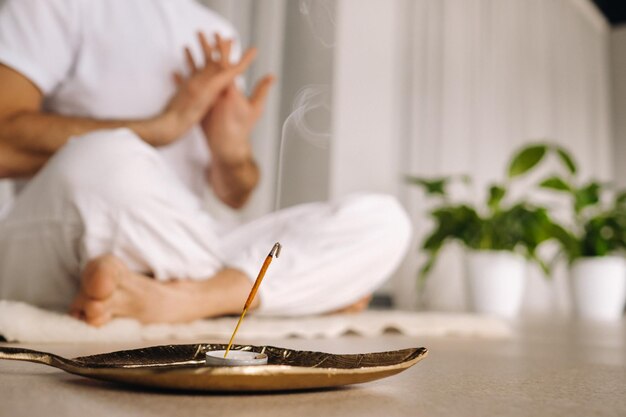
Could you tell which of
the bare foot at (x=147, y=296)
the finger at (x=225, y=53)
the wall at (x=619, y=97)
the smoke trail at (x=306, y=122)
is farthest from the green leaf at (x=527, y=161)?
the wall at (x=619, y=97)

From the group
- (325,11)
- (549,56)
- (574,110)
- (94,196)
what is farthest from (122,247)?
(574,110)

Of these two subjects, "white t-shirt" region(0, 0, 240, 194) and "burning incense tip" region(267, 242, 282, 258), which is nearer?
"burning incense tip" region(267, 242, 282, 258)

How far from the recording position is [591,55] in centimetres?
457

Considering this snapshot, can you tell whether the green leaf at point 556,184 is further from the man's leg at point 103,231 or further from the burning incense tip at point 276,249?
the burning incense tip at point 276,249

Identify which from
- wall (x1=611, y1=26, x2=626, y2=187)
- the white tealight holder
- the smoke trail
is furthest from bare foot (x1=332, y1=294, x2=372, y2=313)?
wall (x1=611, y1=26, x2=626, y2=187)

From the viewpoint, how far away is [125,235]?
0.93m

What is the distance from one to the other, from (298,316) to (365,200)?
267 millimetres

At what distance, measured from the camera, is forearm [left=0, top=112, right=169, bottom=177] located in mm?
1023

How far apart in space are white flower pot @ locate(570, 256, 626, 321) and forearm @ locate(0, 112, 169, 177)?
196 centimetres

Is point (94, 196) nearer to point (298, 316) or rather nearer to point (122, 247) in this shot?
point (122, 247)

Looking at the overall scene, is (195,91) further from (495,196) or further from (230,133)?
(495,196)

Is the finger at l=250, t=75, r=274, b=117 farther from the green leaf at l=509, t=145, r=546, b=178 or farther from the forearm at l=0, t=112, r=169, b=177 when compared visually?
the green leaf at l=509, t=145, r=546, b=178

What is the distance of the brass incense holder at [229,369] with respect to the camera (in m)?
0.37

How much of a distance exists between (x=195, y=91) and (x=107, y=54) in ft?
0.64
